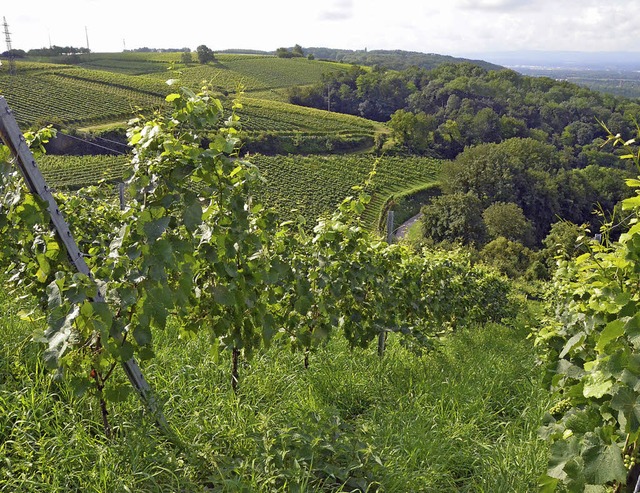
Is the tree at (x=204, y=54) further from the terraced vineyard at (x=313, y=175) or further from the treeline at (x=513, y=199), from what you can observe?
the treeline at (x=513, y=199)

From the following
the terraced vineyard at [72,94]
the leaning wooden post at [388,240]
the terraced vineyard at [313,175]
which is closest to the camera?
the leaning wooden post at [388,240]

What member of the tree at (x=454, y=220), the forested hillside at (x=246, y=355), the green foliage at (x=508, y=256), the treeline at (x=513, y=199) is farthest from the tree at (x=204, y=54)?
the forested hillside at (x=246, y=355)

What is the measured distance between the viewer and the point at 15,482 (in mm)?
1909

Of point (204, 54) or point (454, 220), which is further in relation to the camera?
A: point (204, 54)

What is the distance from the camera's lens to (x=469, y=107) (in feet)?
240

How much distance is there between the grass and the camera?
79.6 inches

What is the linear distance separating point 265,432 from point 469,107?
7819 centimetres

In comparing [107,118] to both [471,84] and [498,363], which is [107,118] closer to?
[498,363]

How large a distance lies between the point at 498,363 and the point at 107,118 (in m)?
52.6

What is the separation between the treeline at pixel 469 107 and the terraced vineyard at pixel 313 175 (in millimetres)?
9049

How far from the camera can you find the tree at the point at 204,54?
84000 mm

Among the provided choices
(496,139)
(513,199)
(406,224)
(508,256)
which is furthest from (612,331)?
(496,139)

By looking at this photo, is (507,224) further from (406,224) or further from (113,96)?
(113,96)

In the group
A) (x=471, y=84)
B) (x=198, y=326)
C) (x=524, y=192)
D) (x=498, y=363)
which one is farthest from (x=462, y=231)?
Result: (x=471, y=84)
